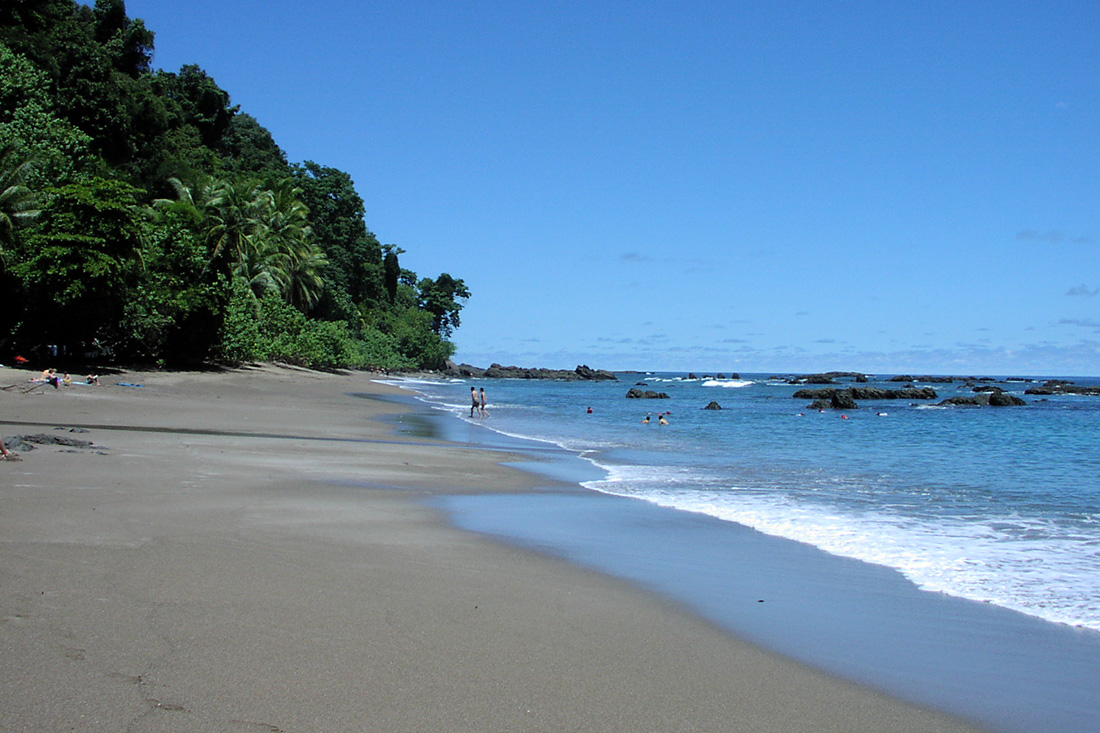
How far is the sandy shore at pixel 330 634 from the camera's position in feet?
11.6

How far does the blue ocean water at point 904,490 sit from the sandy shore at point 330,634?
10.0ft

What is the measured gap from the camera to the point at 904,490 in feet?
43.4

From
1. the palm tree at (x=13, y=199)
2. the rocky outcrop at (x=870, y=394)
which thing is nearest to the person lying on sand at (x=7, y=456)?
the palm tree at (x=13, y=199)

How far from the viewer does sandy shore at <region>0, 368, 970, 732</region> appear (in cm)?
354

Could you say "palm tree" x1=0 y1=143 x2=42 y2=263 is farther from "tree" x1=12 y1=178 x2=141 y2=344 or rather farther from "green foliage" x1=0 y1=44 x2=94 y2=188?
"green foliage" x1=0 y1=44 x2=94 y2=188

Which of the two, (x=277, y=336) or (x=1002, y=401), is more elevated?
(x=277, y=336)

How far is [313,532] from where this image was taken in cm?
725

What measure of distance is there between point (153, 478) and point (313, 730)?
7.18 meters

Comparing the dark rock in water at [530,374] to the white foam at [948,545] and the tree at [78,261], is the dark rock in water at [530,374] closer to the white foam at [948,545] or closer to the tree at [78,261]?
the tree at [78,261]

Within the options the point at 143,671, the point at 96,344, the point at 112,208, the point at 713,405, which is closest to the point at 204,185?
the point at 96,344

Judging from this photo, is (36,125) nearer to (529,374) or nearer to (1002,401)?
(1002,401)

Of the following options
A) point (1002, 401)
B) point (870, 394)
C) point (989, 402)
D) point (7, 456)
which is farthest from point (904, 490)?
point (870, 394)

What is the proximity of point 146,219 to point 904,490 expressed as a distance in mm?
34952

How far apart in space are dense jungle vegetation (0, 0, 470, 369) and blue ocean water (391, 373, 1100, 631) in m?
13.4
